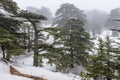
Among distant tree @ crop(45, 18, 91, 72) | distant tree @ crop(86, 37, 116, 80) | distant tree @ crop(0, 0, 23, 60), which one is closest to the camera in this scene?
distant tree @ crop(86, 37, 116, 80)

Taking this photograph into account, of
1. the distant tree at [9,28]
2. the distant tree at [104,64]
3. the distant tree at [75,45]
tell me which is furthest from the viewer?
the distant tree at [75,45]

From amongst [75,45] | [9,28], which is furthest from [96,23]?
[9,28]

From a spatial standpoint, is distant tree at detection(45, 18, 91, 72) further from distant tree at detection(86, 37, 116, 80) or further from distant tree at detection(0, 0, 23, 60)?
distant tree at detection(86, 37, 116, 80)

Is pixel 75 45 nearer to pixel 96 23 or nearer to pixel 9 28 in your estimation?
pixel 9 28

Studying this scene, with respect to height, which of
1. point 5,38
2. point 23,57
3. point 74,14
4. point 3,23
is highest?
point 74,14

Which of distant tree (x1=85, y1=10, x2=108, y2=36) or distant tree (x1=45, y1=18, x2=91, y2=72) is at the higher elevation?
distant tree (x1=85, y1=10, x2=108, y2=36)

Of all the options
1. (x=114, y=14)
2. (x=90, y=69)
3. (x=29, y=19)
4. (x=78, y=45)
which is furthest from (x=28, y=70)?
(x=114, y=14)

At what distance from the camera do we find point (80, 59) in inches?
1254

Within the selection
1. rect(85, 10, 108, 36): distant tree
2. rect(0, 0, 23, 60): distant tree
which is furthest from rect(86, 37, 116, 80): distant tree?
rect(85, 10, 108, 36): distant tree

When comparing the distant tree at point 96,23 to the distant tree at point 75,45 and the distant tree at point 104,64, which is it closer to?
the distant tree at point 75,45

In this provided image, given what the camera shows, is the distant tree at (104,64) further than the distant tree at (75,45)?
No

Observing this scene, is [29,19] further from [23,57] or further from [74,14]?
[74,14]

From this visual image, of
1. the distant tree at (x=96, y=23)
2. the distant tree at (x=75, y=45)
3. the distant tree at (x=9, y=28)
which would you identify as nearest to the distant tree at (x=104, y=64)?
the distant tree at (x=9, y=28)

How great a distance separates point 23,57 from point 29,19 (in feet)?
65.7
